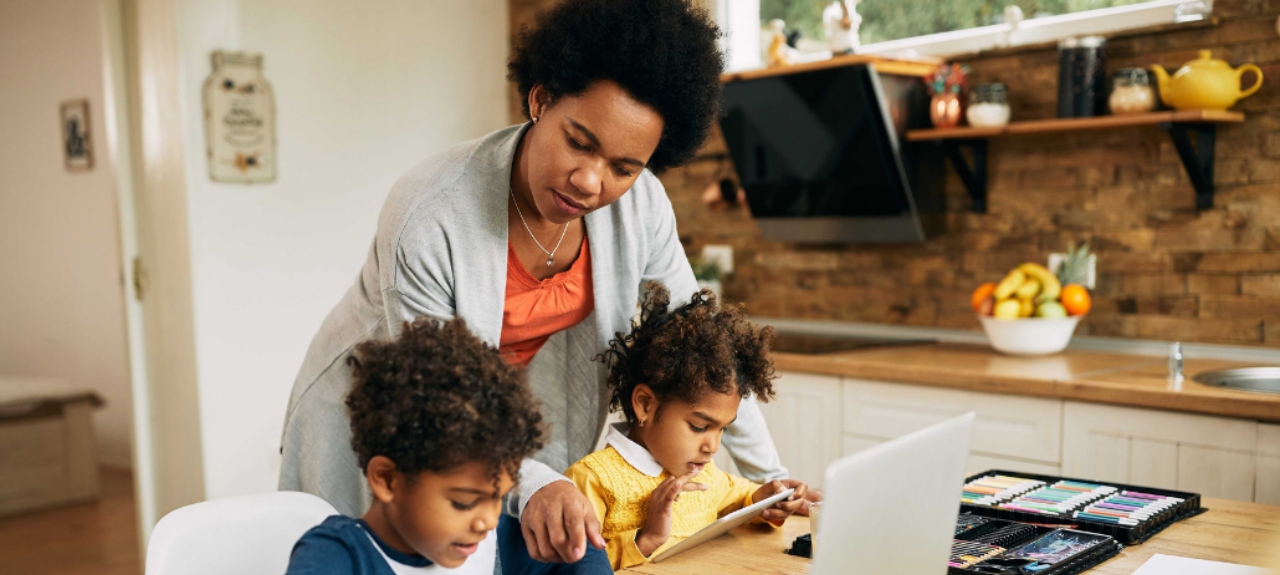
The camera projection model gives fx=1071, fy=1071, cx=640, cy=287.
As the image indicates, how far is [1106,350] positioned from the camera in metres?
2.88

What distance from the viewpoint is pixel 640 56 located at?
1.33 metres

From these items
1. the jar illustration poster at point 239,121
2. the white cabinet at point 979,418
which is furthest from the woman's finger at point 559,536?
the jar illustration poster at point 239,121

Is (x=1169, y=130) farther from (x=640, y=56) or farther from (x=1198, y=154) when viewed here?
(x=640, y=56)

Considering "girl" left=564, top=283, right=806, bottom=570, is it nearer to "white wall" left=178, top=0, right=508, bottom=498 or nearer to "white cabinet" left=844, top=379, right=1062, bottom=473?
"white cabinet" left=844, top=379, right=1062, bottom=473

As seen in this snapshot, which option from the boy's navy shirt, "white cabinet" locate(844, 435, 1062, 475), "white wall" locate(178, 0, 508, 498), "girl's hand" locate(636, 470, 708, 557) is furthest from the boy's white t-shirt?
"white wall" locate(178, 0, 508, 498)

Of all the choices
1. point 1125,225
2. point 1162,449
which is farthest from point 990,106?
point 1162,449

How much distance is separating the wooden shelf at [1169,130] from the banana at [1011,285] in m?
0.38

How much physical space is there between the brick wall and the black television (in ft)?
0.43

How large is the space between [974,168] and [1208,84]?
68 cm

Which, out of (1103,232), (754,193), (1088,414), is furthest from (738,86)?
(1088,414)

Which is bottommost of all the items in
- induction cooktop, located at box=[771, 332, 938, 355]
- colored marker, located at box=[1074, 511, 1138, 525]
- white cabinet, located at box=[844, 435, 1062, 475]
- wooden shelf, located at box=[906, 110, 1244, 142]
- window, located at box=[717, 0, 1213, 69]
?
white cabinet, located at box=[844, 435, 1062, 475]

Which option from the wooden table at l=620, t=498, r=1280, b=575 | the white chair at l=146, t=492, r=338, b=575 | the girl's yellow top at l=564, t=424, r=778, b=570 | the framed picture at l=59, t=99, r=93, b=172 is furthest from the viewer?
the framed picture at l=59, t=99, r=93, b=172

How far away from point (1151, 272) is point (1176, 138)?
0.38 m

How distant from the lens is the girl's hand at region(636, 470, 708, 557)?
1348 millimetres
